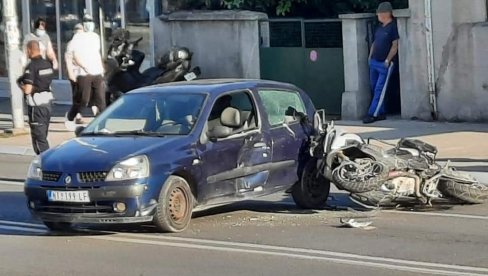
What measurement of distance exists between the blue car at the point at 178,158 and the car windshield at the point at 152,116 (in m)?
0.01

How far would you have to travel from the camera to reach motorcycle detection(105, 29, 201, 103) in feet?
72.5

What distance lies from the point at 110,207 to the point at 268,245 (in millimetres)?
1523

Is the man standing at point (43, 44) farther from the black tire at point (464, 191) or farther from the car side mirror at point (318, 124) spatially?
the black tire at point (464, 191)

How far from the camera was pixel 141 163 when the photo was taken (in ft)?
37.2

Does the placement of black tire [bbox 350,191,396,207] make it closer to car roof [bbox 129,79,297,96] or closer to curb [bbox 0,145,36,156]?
car roof [bbox 129,79,297,96]

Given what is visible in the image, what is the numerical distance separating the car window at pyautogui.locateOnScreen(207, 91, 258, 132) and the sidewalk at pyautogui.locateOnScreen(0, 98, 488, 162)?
4.35m

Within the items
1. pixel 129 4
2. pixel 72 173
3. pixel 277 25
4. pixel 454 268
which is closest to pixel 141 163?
pixel 72 173

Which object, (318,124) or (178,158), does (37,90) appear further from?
(178,158)

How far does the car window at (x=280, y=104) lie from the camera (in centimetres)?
1290

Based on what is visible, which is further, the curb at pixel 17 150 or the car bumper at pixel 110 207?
the curb at pixel 17 150

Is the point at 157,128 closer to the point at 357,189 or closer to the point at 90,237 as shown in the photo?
the point at 90,237

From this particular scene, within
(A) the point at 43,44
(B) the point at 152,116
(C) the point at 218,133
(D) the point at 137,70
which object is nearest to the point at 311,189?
(C) the point at 218,133

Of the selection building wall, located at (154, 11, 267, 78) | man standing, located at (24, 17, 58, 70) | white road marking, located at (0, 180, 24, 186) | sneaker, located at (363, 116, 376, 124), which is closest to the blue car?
white road marking, located at (0, 180, 24, 186)

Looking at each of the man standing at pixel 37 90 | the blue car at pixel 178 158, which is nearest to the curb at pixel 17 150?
the man standing at pixel 37 90
